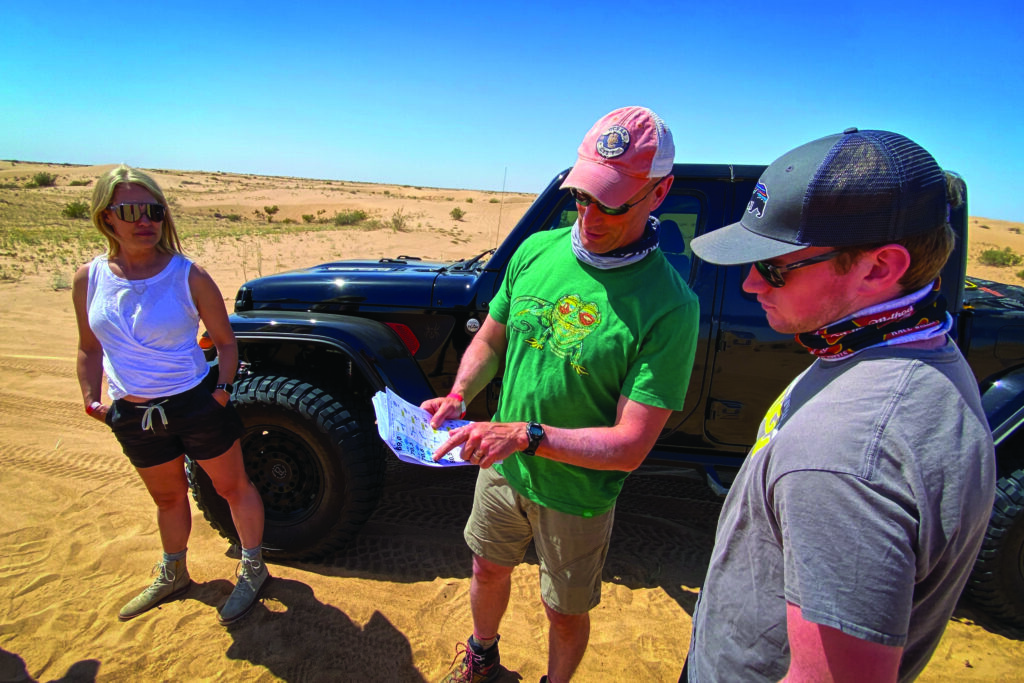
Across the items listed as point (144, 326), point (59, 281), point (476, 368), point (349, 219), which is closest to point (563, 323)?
point (476, 368)

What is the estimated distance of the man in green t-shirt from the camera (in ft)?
5.12

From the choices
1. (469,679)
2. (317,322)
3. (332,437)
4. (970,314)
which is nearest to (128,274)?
(317,322)

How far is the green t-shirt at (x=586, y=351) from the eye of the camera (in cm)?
156

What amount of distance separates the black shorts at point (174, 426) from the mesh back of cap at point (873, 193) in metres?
2.31

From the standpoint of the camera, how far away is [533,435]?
5.12 ft

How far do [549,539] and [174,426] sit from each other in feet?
5.20

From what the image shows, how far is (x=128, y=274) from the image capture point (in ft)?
7.26

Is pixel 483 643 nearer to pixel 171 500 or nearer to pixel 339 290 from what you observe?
pixel 171 500

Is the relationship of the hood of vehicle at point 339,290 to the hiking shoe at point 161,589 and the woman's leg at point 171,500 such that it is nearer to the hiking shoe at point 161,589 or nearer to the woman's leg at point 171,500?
the woman's leg at point 171,500

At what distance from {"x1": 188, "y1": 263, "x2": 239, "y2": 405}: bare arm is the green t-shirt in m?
1.28

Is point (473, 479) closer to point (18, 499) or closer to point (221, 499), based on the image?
point (221, 499)

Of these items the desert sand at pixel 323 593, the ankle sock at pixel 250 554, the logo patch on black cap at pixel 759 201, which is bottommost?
the desert sand at pixel 323 593

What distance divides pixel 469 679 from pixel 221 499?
1563mm

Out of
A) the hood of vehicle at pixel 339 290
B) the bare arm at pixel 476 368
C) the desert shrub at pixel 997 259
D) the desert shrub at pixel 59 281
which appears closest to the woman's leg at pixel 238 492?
the hood of vehicle at pixel 339 290
